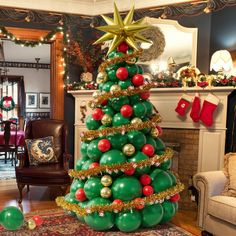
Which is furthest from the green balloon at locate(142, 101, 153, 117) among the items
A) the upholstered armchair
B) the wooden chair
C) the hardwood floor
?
the wooden chair

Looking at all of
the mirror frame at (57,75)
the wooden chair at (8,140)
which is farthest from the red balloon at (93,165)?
the wooden chair at (8,140)

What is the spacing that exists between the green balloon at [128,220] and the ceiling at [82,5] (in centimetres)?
307

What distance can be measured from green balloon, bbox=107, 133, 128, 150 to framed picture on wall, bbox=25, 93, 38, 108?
25.7 ft

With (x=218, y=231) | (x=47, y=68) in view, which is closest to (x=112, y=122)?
(x=218, y=231)

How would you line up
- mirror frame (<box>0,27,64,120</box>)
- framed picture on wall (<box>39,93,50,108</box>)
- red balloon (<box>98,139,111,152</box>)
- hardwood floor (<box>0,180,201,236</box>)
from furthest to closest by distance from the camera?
framed picture on wall (<box>39,93,50,108</box>)
mirror frame (<box>0,27,64,120</box>)
hardwood floor (<box>0,180,201,236</box>)
red balloon (<box>98,139,111,152</box>)

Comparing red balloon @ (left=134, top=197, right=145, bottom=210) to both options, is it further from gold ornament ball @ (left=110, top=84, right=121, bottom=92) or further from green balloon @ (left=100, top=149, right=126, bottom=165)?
gold ornament ball @ (left=110, top=84, right=121, bottom=92)

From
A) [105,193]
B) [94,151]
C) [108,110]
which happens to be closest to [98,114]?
[108,110]

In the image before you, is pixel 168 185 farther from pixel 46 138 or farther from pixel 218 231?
pixel 46 138

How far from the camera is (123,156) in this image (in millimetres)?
2607

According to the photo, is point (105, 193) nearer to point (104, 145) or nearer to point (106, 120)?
point (104, 145)

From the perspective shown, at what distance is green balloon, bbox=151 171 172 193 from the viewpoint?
2658 millimetres

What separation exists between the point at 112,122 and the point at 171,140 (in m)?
1.67

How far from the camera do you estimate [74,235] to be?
2.73m

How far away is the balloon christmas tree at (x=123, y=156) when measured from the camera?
2559 millimetres
